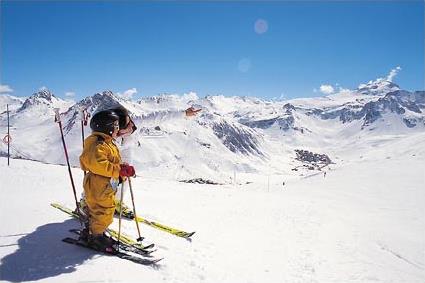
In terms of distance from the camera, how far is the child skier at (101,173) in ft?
24.8

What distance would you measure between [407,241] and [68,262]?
45.6 ft

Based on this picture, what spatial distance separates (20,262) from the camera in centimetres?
713

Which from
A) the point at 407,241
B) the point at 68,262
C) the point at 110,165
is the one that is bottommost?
the point at 407,241

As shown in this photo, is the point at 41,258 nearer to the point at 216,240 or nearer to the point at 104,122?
the point at 104,122

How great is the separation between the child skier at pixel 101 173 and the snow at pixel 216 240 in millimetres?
473

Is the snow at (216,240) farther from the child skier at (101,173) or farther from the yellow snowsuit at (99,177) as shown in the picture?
the yellow snowsuit at (99,177)

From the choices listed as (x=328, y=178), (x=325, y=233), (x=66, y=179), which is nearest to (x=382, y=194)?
(x=328, y=178)

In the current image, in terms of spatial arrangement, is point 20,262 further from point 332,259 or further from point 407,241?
point 407,241

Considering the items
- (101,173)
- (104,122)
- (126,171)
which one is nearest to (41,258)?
(101,173)

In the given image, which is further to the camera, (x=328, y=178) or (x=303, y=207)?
(x=328, y=178)

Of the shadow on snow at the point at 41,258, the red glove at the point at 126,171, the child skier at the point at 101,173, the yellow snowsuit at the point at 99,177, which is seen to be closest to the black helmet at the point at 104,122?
the child skier at the point at 101,173

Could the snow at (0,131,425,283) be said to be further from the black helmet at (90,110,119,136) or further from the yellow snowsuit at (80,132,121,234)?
the black helmet at (90,110,119,136)

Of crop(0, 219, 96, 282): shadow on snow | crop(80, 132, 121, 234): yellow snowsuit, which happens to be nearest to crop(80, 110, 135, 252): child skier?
crop(80, 132, 121, 234): yellow snowsuit

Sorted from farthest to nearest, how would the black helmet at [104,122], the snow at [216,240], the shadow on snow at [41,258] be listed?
the black helmet at [104,122]
the snow at [216,240]
the shadow on snow at [41,258]
